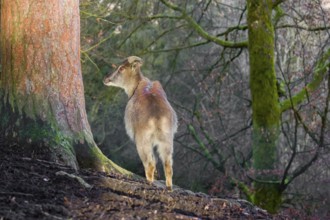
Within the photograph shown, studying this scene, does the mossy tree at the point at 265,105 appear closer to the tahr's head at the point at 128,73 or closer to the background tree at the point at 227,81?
the background tree at the point at 227,81

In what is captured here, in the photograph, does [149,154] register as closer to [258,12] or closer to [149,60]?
[258,12]

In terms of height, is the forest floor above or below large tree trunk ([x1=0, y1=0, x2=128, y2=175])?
below

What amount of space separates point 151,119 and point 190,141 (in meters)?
12.4

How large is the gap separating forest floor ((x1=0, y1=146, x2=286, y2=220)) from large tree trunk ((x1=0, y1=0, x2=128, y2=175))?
0.39m

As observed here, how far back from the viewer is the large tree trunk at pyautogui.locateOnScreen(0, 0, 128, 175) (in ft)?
22.2

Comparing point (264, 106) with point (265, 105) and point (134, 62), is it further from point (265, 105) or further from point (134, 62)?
point (134, 62)

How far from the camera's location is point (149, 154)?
757 centimetres

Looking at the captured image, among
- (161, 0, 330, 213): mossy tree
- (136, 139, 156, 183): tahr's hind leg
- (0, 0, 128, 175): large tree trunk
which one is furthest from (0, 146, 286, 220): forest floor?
(161, 0, 330, 213): mossy tree

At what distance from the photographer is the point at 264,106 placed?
1238 cm

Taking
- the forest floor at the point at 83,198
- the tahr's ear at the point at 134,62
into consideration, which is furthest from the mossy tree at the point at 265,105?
the forest floor at the point at 83,198

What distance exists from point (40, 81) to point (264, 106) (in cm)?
664

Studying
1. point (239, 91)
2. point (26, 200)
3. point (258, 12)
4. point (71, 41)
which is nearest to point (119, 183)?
point (26, 200)

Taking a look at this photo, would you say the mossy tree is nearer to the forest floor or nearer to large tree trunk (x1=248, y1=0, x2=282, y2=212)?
large tree trunk (x1=248, y1=0, x2=282, y2=212)

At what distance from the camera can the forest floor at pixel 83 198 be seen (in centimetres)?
468
